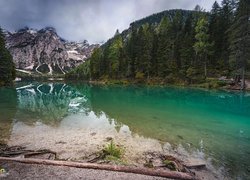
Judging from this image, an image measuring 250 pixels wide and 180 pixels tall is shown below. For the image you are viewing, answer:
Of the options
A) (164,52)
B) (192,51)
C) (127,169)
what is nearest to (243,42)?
(192,51)

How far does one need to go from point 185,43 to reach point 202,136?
52.9 m

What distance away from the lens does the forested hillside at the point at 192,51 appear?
145ft

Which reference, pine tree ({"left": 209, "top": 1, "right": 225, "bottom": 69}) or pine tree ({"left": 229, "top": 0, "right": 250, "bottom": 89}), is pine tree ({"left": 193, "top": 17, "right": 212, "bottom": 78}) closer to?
pine tree ({"left": 209, "top": 1, "right": 225, "bottom": 69})

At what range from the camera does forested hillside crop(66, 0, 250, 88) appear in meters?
44.2

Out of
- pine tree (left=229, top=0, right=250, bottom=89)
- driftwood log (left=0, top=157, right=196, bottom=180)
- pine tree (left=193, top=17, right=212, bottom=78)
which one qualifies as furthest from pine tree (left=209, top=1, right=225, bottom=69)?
driftwood log (left=0, top=157, right=196, bottom=180)

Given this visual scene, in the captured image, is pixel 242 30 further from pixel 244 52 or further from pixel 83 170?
pixel 83 170

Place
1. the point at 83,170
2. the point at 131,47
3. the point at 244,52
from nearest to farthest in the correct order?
the point at 83,170 → the point at 244,52 → the point at 131,47

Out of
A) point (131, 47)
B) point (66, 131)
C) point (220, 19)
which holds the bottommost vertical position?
point (66, 131)

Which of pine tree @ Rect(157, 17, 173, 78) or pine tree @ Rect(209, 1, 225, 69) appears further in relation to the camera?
pine tree @ Rect(157, 17, 173, 78)

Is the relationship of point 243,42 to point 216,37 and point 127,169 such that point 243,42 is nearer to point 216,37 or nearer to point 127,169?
point 216,37

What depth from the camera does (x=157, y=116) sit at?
20.3m

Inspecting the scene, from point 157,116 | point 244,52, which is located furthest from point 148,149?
point 244,52

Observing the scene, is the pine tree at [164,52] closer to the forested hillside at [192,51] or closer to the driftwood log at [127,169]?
the forested hillside at [192,51]

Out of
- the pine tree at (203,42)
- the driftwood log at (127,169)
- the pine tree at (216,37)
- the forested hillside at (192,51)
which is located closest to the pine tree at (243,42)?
the forested hillside at (192,51)
